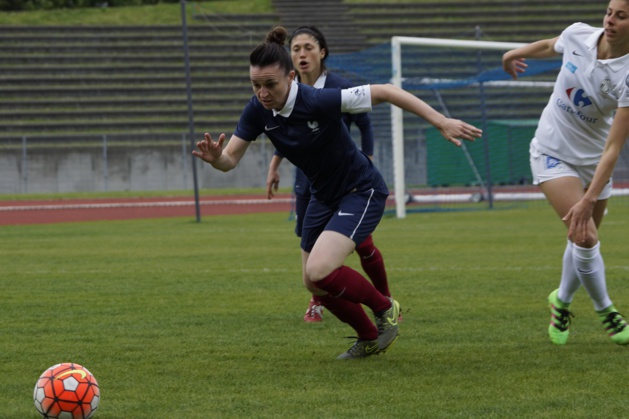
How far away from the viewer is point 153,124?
3225 cm

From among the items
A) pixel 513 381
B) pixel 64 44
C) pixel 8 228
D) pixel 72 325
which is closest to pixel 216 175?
pixel 64 44

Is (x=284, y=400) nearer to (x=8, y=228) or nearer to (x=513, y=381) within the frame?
(x=513, y=381)

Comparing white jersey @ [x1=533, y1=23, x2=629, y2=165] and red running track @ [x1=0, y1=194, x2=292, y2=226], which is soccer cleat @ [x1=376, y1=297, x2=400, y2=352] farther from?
red running track @ [x1=0, y1=194, x2=292, y2=226]

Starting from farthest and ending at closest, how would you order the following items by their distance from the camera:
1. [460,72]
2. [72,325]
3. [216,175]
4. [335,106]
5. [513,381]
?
[216,175] < [460,72] < [72,325] < [335,106] < [513,381]

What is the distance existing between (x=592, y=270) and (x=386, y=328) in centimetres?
119

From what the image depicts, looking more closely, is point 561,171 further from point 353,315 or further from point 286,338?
point 286,338

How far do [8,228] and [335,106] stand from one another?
1298 centimetres

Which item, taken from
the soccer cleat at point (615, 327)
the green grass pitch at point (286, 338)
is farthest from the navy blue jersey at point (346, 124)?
the soccer cleat at point (615, 327)

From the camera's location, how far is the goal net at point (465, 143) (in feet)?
61.2

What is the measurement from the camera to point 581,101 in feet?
18.1

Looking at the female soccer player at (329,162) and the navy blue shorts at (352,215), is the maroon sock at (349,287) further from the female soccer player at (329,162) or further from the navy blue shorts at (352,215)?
the navy blue shorts at (352,215)

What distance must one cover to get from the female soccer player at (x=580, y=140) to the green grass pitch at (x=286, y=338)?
0.82 ft

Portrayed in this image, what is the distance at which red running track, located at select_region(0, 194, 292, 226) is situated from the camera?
68.0 ft

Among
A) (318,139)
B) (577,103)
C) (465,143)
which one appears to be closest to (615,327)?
(577,103)
